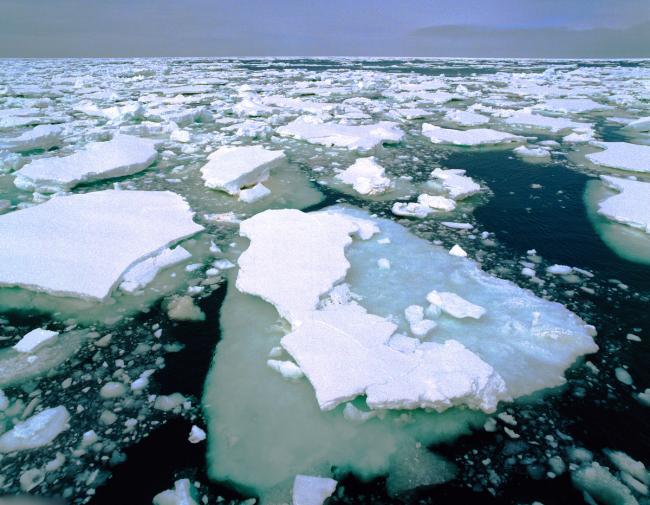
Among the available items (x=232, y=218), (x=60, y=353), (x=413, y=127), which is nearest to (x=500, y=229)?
(x=232, y=218)

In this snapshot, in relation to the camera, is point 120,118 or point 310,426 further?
point 120,118

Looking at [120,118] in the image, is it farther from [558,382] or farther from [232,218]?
[558,382]

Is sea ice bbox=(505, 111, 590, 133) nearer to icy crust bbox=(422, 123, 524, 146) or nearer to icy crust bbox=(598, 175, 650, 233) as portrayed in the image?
icy crust bbox=(422, 123, 524, 146)

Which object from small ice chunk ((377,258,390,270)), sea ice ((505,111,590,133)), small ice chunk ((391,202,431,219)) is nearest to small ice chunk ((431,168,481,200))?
small ice chunk ((391,202,431,219))

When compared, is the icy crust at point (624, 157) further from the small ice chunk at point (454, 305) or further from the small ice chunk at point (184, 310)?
the small ice chunk at point (184, 310)

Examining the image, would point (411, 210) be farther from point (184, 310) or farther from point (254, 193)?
point (184, 310)

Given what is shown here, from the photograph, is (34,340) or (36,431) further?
(34,340)

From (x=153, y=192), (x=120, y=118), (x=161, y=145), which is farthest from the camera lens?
Answer: (x=120, y=118)

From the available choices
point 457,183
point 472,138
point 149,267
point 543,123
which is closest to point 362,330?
point 149,267
